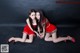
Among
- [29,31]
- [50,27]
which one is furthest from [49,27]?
[29,31]

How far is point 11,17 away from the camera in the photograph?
1921 mm

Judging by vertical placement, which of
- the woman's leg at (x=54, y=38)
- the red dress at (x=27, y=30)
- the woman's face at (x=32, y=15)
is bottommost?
the woman's leg at (x=54, y=38)

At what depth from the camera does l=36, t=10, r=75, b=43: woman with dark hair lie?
6.04 ft

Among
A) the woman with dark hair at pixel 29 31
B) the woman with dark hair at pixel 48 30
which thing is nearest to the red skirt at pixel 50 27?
the woman with dark hair at pixel 48 30

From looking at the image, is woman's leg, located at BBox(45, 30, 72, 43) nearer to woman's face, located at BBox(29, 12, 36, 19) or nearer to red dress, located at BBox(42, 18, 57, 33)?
red dress, located at BBox(42, 18, 57, 33)

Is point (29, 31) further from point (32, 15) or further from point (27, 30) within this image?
point (32, 15)

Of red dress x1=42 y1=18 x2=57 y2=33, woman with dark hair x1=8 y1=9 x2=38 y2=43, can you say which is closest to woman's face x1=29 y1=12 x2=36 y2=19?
woman with dark hair x1=8 y1=9 x2=38 y2=43

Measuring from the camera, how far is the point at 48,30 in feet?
6.15

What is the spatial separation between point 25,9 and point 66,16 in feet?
1.19

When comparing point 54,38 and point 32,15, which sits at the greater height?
point 32,15

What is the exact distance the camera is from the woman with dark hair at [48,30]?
1841 mm

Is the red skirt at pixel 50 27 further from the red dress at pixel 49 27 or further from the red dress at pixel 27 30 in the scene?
the red dress at pixel 27 30

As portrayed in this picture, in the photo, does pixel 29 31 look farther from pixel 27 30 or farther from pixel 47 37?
pixel 47 37

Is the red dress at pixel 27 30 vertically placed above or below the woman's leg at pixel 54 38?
above
